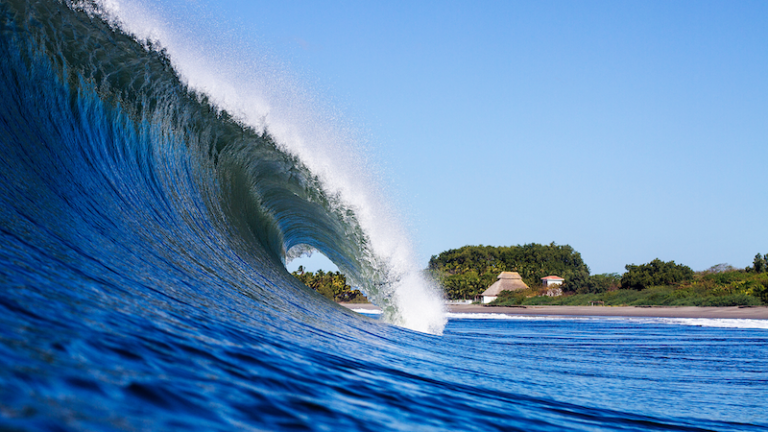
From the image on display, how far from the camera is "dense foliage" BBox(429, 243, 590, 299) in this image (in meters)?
62.3

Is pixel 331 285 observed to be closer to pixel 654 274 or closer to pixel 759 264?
pixel 654 274

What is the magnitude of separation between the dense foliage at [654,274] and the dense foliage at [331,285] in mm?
24885

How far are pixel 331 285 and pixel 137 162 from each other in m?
51.2

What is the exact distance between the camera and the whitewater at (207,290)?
5.42ft

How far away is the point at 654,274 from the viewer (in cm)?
4484

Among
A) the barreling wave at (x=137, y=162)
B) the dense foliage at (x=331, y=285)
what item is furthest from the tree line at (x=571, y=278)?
the barreling wave at (x=137, y=162)

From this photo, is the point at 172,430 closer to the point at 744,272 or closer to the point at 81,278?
the point at 81,278

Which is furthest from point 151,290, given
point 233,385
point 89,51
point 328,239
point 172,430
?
point 328,239

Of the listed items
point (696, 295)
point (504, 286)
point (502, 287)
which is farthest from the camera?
point (504, 286)

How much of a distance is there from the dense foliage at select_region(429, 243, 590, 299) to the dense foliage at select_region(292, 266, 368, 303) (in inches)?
399

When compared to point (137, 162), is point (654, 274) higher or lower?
higher

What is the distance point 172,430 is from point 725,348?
31.9ft

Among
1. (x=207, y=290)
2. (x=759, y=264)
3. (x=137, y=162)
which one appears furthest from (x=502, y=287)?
(x=207, y=290)

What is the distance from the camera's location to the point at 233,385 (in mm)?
1857
